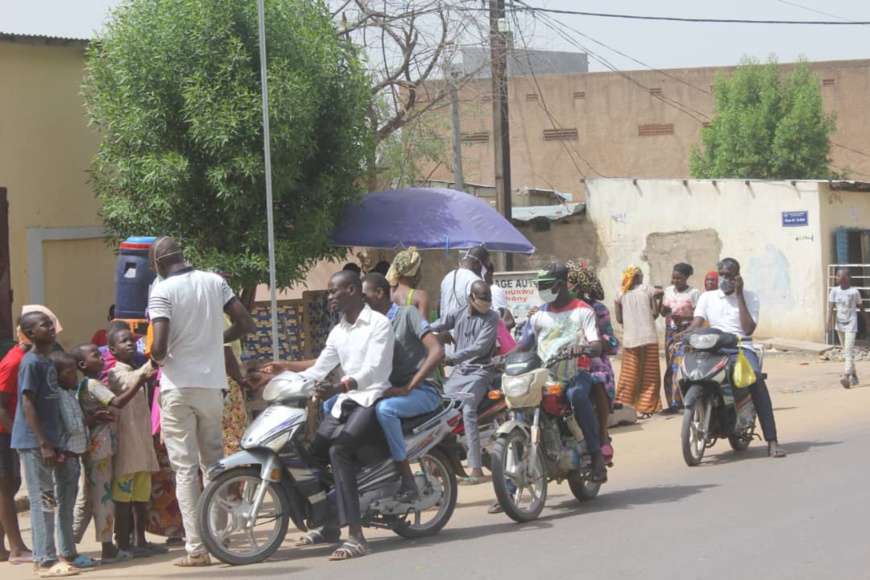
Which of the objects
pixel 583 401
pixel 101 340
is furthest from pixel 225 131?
pixel 583 401

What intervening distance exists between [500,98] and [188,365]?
13.1 metres

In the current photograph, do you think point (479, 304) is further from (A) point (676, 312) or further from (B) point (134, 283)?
(A) point (676, 312)

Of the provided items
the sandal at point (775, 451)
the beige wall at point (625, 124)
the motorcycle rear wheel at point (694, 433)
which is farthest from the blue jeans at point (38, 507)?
Answer: the beige wall at point (625, 124)

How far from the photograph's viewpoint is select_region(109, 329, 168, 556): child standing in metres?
7.35

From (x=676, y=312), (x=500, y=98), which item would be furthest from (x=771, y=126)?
(x=676, y=312)

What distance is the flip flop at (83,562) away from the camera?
7086mm

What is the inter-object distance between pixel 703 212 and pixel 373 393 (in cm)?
1853

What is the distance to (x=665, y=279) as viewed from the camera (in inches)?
981

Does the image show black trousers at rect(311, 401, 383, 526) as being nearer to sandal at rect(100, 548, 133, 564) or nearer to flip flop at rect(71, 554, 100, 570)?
sandal at rect(100, 548, 133, 564)

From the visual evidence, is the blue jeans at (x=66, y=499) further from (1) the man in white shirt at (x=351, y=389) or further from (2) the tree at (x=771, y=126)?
(2) the tree at (x=771, y=126)

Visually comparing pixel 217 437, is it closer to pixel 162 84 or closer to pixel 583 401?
pixel 583 401

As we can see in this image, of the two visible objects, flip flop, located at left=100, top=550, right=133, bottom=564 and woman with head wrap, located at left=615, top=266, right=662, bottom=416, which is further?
woman with head wrap, located at left=615, top=266, right=662, bottom=416

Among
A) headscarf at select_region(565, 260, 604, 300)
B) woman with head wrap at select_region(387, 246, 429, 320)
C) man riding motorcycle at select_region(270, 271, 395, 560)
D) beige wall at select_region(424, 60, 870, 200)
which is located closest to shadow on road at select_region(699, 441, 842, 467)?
headscarf at select_region(565, 260, 604, 300)

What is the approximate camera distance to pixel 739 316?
1065 centimetres
